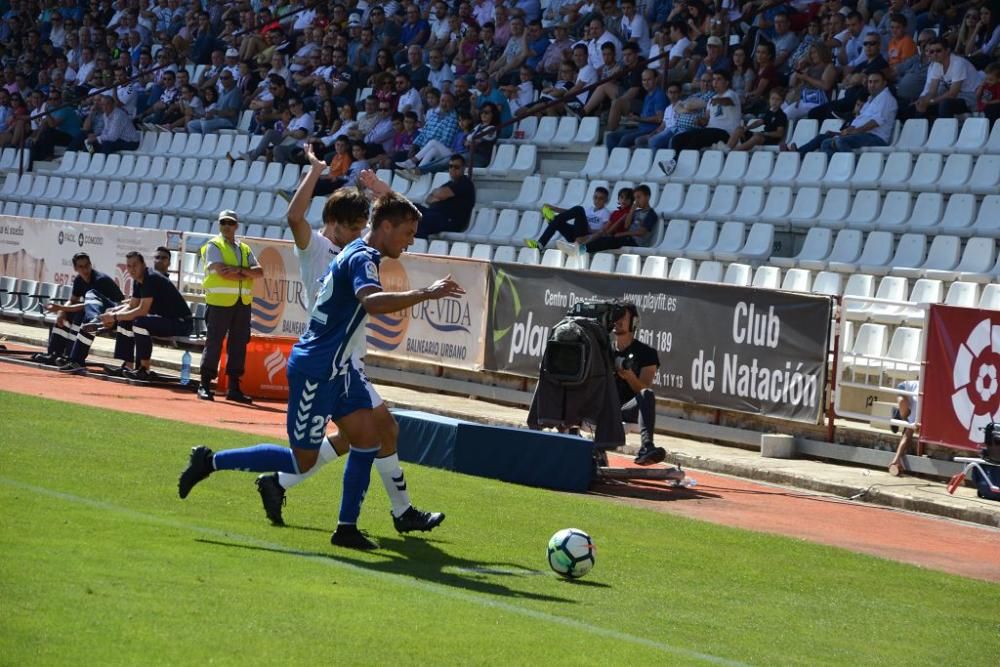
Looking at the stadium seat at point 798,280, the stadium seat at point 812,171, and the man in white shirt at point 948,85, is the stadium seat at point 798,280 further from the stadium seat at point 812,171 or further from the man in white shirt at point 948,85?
the man in white shirt at point 948,85

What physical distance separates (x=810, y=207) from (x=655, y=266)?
Result: 2.30m

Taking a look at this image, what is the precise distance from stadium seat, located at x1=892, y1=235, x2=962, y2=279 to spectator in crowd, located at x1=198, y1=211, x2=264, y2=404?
7.55 m

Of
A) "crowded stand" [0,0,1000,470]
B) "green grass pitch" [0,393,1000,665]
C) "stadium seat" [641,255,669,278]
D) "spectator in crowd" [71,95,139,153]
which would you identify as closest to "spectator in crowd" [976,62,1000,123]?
"crowded stand" [0,0,1000,470]


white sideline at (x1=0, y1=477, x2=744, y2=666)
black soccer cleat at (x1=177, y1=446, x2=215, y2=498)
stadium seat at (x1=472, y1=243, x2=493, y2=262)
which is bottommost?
white sideline at (x1=0, y1=477, x2=744, y2=666)

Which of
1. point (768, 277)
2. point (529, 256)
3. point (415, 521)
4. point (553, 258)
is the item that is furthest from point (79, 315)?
point (415, 521)

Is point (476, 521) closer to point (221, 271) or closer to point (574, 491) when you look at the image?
point (574, 491)

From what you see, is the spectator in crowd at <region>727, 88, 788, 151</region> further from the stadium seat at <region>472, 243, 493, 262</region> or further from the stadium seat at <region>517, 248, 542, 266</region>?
the stadium seat at <region>472, 243, 493, 262</region>

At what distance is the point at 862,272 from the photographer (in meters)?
18.4

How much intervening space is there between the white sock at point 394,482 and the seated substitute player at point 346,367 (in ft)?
1.39

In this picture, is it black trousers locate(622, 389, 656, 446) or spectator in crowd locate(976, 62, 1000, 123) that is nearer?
black trousers locate(622, 389, 656, 446)

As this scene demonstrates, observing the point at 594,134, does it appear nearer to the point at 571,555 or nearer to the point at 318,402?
the point at 318,402

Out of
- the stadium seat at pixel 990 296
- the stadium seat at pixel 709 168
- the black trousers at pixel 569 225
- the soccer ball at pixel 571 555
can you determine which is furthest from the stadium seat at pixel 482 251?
the soccer ball at pixel 571 555

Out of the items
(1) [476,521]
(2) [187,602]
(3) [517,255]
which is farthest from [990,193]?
(2) [187,602]

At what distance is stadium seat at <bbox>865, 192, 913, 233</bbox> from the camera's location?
19375 millimetres
